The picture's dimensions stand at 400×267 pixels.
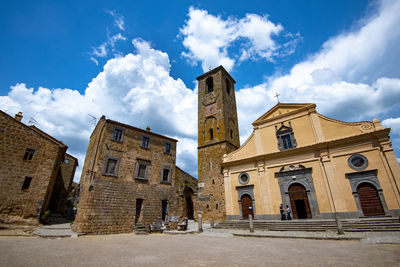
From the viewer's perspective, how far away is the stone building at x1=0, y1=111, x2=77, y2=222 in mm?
12984

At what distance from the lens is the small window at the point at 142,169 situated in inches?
656

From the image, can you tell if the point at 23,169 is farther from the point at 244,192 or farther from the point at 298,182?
the point at 298,182

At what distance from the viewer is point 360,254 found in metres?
5.82

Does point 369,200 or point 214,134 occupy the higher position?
point 214,134

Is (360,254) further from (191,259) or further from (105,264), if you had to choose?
(105,264)

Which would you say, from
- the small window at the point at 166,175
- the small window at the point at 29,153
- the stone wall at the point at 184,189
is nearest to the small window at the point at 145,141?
the small window at the point at 166,175

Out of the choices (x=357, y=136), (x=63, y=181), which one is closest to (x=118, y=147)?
(x=63, y=181)

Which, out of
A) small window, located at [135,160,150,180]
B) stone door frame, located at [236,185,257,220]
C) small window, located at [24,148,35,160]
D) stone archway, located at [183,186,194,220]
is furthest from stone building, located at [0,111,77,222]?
stone door frame, located at [236,185,257,220]

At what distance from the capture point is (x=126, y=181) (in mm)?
15781

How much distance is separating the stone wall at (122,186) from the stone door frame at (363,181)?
14.2 metres

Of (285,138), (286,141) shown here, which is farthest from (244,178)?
(285,138)

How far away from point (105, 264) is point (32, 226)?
489 inches

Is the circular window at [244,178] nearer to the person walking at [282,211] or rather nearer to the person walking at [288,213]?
the person walking at [282,211]

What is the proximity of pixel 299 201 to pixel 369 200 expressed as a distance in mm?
4409
